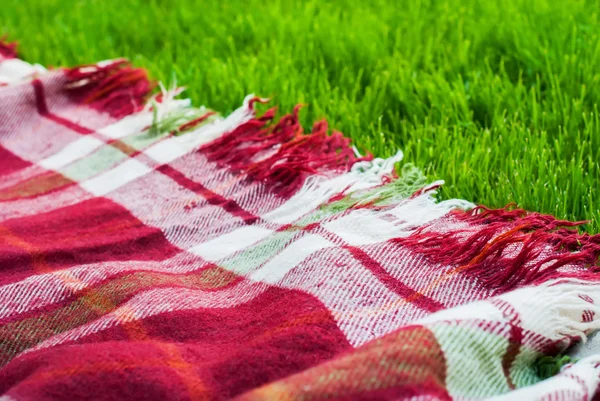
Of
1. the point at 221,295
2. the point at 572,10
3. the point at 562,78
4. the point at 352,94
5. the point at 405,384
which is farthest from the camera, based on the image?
the point at 572,10

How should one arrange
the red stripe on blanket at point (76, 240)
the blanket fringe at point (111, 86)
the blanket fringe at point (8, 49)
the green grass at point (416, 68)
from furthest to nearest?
the blanket fringe at point (8, 49)
the blanket fringe at point (111, 86)
the green grass at point (416, 68)
the red stripe on blanket at point (76, 240)

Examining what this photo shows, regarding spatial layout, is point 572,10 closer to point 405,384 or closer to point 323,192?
point 323,192

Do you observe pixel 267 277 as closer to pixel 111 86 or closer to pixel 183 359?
pixel 183 359

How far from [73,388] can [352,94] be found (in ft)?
3.18

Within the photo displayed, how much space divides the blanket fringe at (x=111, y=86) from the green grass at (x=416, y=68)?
0.28 feet

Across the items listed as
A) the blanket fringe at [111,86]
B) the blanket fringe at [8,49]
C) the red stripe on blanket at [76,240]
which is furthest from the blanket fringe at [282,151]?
the blanket fringe at [8,49]

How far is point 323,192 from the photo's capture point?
118 centimetres

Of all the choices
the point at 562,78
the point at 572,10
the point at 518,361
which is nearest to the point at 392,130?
the point at 562,78

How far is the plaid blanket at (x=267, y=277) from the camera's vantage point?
781 mm

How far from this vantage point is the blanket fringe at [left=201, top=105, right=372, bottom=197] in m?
1.26

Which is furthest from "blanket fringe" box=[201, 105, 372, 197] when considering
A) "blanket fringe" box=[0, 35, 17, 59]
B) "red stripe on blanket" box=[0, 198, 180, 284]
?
"blanket fringe" box=[0, 35, 17, 59]

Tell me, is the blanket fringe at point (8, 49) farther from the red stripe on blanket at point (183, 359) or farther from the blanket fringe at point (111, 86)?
the red stripe on blanket at point (183, 359)

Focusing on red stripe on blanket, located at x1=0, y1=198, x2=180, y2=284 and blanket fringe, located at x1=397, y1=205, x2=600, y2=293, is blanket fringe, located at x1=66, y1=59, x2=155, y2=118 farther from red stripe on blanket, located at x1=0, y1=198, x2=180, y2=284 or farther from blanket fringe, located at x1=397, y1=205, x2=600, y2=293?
blanket fringe, located at x1=397, y1=205, x2=600, y2=293

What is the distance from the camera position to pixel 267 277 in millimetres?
1027
